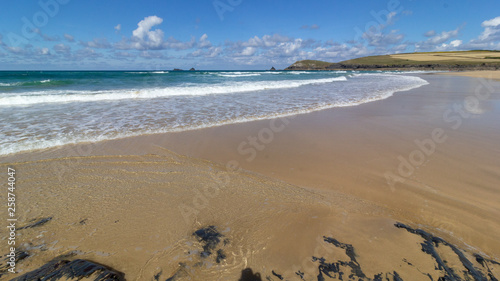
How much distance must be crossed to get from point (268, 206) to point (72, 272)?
2108 mm

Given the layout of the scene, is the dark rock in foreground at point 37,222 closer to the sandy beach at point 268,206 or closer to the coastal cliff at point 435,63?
the sandy beach at point 268,206

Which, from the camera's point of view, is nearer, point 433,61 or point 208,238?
point 208,238

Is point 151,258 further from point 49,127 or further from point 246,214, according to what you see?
point 49,127

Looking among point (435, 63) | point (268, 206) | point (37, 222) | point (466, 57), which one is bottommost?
point (268, 206)

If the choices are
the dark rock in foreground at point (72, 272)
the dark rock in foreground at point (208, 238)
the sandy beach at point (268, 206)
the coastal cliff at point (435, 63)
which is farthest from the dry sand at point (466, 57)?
the dark rock in foreground at point (72, 272)

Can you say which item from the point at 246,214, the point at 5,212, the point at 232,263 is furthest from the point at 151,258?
the point at 5,212

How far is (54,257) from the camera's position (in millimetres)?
2152

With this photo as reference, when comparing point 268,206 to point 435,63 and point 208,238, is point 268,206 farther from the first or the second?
point 435,63

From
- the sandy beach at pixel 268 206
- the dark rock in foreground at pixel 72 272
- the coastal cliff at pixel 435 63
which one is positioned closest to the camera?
the dark rock in foreground at pixel 72 272

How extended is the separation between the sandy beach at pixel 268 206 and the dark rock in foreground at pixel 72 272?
8 centimetres

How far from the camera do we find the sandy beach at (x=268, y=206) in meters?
2.12

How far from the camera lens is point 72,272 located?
193cm

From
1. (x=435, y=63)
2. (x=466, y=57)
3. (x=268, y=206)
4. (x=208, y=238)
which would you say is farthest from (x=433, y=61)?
(x=208, y=238)

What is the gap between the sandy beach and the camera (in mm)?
2119
